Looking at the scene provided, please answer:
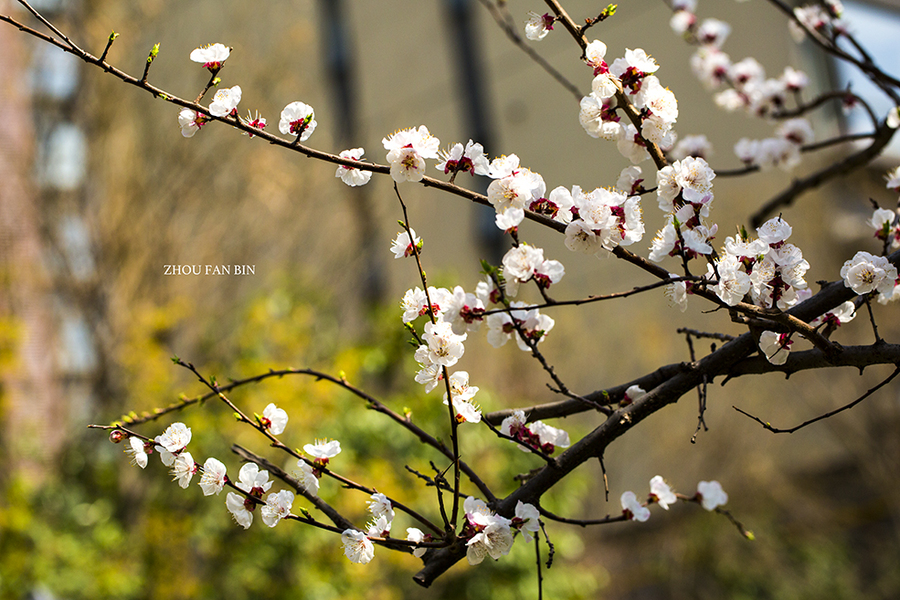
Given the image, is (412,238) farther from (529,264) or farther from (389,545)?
(389,545)

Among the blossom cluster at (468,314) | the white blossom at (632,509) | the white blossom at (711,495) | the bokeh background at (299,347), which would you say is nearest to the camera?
the blossom cluster at (468,314)

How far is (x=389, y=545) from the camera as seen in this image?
1152 mm

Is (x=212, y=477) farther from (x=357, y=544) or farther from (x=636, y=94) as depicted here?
(x=636, y=94)

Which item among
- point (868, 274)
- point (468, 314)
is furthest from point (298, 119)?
point (868, 274)

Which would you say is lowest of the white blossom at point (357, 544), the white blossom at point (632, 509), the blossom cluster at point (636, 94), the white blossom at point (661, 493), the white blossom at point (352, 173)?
the white blossom at point (357, 544)

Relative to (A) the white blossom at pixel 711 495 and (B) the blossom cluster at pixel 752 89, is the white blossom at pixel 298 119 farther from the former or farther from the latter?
(B) the blossom cluster at pixel 752 89

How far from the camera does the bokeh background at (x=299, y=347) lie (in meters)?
3.99

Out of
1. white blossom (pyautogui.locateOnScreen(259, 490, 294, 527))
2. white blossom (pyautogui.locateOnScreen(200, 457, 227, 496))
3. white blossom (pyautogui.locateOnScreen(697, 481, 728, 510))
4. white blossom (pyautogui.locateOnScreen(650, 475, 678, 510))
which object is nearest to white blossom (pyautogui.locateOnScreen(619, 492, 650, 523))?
white blossom (pyautogui.locateOnScreen(650, 475, 678, 510))

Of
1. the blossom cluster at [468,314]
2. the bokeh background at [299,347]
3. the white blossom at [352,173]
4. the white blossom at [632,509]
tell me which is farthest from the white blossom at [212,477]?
the bokeh background at [299,347]

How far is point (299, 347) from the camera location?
4.41 metres

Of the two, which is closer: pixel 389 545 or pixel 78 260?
pixel 389 545

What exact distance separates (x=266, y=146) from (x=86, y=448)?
2386 mm

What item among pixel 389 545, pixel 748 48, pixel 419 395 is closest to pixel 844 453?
pixel 748 48

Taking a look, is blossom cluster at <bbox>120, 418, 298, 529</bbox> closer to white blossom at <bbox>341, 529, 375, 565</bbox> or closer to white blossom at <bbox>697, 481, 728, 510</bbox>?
white blossom at <bbox>341, 529, 375, 565</bbox>
